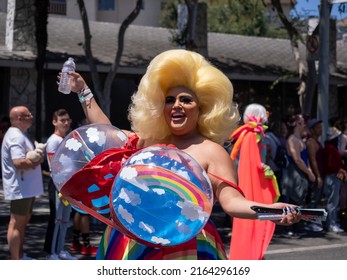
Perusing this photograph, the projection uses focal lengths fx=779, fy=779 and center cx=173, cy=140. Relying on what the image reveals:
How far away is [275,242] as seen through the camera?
1009 cm

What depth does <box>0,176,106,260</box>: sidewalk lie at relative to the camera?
8.85 meters

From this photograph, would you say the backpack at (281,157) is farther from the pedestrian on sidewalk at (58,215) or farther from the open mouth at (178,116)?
the open mouth at (178,116)

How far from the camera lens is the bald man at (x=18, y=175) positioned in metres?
7.66

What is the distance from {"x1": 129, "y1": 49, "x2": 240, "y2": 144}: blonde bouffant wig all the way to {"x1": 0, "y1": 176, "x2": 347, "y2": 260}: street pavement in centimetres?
492

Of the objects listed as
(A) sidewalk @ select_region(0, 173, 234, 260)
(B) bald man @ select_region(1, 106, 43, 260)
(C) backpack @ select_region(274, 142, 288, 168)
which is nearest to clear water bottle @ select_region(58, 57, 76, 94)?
(B) bald man @ select_region(1, 106, 43, 260)

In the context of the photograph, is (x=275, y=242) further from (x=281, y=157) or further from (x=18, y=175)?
(x=18, y=175)

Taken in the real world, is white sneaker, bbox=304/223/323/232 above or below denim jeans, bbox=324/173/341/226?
below

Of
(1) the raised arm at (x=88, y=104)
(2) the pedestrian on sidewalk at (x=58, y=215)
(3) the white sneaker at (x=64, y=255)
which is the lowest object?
(3) the white sneaker at (x=64, y=255)

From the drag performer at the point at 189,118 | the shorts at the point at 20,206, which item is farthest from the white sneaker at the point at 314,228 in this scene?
the drag performer at the point at 189,118

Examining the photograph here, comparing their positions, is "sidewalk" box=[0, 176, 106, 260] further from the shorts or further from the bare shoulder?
the bare shoulder

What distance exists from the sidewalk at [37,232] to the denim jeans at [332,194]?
3.25 m
